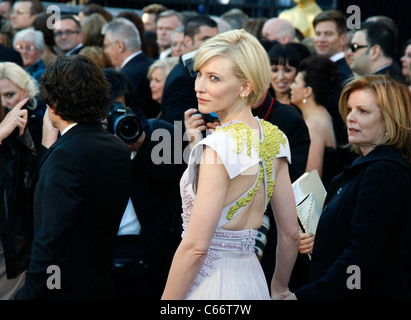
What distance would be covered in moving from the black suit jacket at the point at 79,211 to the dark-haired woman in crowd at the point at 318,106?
1845 mm

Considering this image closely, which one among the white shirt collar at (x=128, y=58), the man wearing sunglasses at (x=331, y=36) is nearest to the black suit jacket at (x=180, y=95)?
the white shirt collar at (x=128, y=58)

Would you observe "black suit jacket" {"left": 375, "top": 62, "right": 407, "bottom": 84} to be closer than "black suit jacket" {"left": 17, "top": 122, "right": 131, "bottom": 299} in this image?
No

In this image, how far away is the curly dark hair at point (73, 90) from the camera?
2.28 meters

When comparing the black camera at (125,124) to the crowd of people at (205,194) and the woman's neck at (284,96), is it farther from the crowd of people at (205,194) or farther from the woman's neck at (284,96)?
the woman's neck at (284,96)

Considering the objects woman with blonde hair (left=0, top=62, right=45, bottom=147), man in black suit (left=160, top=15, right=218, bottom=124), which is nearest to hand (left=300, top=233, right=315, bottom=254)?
man in black suit (left=160, top=15, right=218, bottom=124)

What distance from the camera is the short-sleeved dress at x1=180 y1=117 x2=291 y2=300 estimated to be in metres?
1.92

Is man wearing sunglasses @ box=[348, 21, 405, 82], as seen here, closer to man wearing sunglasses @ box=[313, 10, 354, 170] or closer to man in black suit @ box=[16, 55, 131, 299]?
man wearing sunglasses @ box=[313, 10, 354, 170]

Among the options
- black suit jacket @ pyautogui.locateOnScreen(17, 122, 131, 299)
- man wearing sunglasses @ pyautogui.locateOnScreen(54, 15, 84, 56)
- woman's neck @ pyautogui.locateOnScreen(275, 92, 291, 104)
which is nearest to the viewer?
black suit jacket @ pyautogui.locateOnScreen(17, 122, 131, 299)

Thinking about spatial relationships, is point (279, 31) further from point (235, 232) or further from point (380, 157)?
point (235, 232)

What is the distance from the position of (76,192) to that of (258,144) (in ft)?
2.30

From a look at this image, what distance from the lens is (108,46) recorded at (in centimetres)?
555

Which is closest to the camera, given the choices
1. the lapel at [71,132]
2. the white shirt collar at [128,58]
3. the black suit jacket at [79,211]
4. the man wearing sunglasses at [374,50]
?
the black suit jacket at [79,211]

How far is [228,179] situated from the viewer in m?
1.88
